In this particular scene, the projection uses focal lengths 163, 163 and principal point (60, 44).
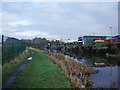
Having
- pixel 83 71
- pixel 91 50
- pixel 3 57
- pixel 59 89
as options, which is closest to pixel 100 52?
pixel 91 50

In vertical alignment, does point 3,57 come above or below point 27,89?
above

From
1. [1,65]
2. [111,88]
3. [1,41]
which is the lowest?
[111,88]

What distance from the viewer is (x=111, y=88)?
9.20 metres

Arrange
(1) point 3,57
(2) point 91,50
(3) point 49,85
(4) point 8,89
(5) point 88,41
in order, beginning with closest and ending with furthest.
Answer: (4) point 8,89 → (3) point 49,85 → (1) point 3,57 → (2) point 91,50 → (5) point 88,41

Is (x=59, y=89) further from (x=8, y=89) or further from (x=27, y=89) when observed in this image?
(x=8, y=89)

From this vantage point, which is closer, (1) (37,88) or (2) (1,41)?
(1) (37,88)

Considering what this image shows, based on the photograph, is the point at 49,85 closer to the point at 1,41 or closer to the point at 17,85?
the point at 17,85

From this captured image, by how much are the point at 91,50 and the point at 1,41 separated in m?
30.5

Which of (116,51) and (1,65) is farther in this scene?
(116,51)

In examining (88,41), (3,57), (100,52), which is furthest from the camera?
(88,41)

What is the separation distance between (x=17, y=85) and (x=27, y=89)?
68 cm

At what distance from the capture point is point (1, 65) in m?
11.5

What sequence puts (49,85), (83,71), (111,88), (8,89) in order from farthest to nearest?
(83,71)
(111,88)
(49,85)
(8,89)

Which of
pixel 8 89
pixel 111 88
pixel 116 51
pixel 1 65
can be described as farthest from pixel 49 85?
pixel 116 51
